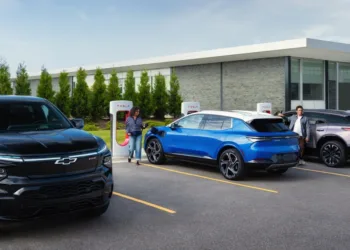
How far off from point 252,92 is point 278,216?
2207cm

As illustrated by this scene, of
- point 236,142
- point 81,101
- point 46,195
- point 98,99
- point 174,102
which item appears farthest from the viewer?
point 174,102

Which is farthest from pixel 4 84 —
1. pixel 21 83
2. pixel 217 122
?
pixel 217 122

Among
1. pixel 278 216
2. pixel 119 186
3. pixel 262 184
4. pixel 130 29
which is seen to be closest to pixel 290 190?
pixel 262 184

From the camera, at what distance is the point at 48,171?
4.96 m

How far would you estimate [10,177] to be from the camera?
15.7ft

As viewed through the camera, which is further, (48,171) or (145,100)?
(145,100)

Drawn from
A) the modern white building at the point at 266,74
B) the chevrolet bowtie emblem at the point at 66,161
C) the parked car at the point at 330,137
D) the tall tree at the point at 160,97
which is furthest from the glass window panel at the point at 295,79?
the chevrolet bowtie emblem at the point at 66,161

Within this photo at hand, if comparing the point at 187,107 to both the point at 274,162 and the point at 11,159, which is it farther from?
the point at 11,159

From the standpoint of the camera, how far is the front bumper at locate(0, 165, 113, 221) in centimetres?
475

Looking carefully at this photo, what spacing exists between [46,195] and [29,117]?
1.76 m

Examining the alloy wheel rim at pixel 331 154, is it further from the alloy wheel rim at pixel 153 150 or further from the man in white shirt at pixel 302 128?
the alloy wheel rim at pixel 153 150

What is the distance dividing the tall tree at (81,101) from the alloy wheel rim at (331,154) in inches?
688

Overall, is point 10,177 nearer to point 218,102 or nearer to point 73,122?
point 73,122


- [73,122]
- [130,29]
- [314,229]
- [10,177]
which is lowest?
[314,229]
